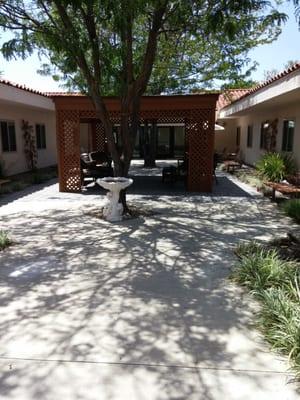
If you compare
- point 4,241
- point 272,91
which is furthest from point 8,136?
point 272,91

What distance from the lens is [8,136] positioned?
46.2 feet

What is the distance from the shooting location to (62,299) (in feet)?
13.1

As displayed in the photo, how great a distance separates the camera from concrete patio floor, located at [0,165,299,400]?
266 cm

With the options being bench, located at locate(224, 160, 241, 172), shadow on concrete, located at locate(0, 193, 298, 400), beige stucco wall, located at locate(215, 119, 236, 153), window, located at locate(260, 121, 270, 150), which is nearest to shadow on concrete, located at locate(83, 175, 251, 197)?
bench, located at locate(224, 160, 241, 172)

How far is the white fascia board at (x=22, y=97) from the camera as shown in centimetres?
1088

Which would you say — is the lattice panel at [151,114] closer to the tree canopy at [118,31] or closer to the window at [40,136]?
the tree canopy at [118,31]

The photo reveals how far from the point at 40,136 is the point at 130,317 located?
1515cm

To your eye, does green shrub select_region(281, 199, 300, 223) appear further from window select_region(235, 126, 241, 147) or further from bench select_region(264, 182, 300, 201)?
window select_region(235, 126, 241, 147)

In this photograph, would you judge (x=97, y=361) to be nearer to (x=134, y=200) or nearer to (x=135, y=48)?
(x=134, y=200)

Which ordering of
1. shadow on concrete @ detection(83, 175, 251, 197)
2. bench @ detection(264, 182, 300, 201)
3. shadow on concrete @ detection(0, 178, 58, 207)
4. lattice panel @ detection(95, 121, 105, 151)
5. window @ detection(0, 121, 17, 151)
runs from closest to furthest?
bench @ detection(264, 182, 300, 201), shadow on concrete @ detection(0, 178, 58, 207), shadow on concrete @ detection(83, 175, 251, 197), window @ detection(0, 121, 17, 151), lattice panel @ detection(95, 121, 105, 151)

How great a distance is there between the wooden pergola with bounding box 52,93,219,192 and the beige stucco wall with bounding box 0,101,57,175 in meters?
2.67

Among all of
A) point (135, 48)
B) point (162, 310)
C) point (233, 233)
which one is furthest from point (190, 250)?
point (135, 48)

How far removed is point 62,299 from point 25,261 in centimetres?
146

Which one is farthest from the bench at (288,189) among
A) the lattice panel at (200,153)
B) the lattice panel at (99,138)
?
the lattice panel at (99,138)
